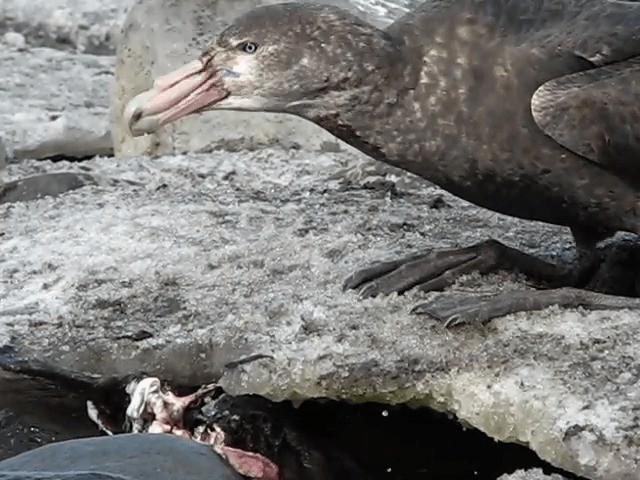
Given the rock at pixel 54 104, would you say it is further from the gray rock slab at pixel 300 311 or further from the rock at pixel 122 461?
the rock at pixel 122 461

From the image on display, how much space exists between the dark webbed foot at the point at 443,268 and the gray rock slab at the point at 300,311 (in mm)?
42

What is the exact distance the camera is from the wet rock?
4.36 metres

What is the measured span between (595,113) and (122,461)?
4.13ft

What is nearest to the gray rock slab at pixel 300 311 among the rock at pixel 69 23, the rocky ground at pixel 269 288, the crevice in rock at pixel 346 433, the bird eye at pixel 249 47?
the rocky ground at pixel 269 288

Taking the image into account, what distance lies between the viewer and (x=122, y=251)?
3762mm

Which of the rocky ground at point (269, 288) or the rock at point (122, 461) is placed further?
the rocky ground at point (269, 288)

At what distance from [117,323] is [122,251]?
0.41m

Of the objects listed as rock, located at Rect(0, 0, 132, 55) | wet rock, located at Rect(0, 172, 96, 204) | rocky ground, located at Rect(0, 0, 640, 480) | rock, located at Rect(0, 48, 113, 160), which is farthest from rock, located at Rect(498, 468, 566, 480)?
rock, located at Rect(0, 0, 132, 55)

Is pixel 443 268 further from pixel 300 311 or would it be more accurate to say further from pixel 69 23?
pixel 69 23

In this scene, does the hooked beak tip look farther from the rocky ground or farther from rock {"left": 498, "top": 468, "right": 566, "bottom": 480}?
rock {"left": 498, "top": 468, "right": 566, "bottom": 480}

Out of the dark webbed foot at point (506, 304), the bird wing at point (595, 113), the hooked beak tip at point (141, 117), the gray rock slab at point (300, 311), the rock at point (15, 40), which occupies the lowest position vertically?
the rock at point (15, 40)

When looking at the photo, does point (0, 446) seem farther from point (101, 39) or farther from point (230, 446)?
point (101, 39)

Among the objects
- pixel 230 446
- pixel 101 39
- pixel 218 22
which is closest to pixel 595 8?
pixel 230 446

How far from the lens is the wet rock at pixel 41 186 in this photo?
4363mm
